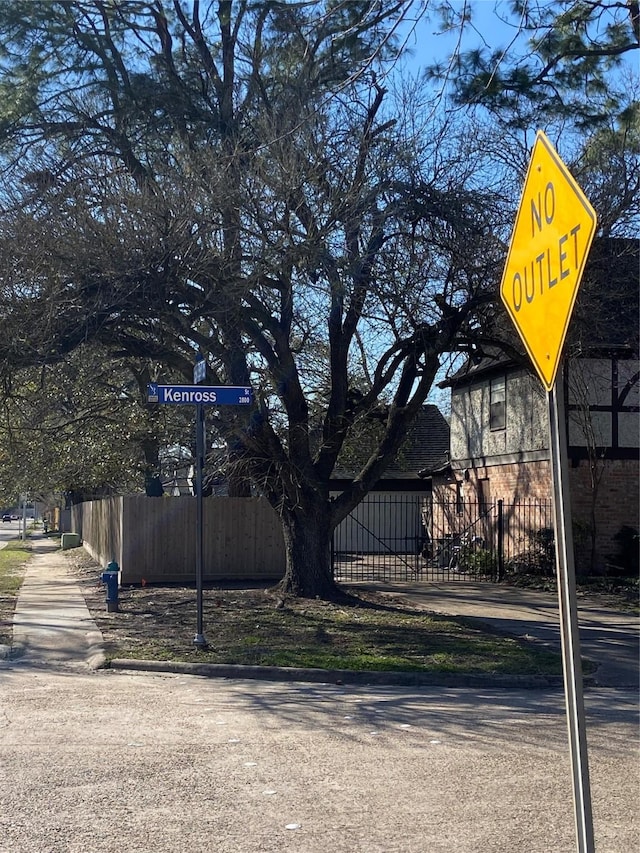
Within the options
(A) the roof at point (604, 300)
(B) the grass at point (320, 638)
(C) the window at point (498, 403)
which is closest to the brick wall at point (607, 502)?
(C) the window at point (498, 403)

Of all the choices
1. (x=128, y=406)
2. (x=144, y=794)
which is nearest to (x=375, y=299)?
(x=128, y=406)

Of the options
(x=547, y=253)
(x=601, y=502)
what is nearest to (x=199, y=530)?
(x=547, y=253)

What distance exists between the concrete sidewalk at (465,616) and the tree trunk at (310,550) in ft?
6.35

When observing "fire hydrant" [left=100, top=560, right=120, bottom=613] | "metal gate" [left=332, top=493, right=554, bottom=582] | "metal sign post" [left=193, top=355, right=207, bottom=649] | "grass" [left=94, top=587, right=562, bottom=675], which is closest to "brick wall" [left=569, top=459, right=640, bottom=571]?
"metal gate" [left=332, top=493, right=554, bottom=582]

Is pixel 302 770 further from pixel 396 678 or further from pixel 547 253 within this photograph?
pixel 547 253

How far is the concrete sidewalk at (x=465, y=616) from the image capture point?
1178 cm

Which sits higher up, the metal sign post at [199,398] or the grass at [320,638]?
the metal sign post at [199,398]

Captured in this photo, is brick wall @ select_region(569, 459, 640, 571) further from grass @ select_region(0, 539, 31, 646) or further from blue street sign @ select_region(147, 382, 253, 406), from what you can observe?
grass @ select_region(0, 539, 31, 646)

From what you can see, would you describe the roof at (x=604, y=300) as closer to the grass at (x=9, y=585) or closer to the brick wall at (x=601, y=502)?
the brick wall at (x=601, y=502)

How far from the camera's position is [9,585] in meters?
22.0

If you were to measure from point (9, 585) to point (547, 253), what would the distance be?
20.1 metres

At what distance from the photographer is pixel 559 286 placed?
154 inches

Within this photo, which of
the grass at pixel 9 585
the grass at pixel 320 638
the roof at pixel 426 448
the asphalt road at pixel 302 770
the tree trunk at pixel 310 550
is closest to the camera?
the asphalt road at pixel 302 770

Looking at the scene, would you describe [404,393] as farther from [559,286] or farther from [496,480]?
[559,286]
